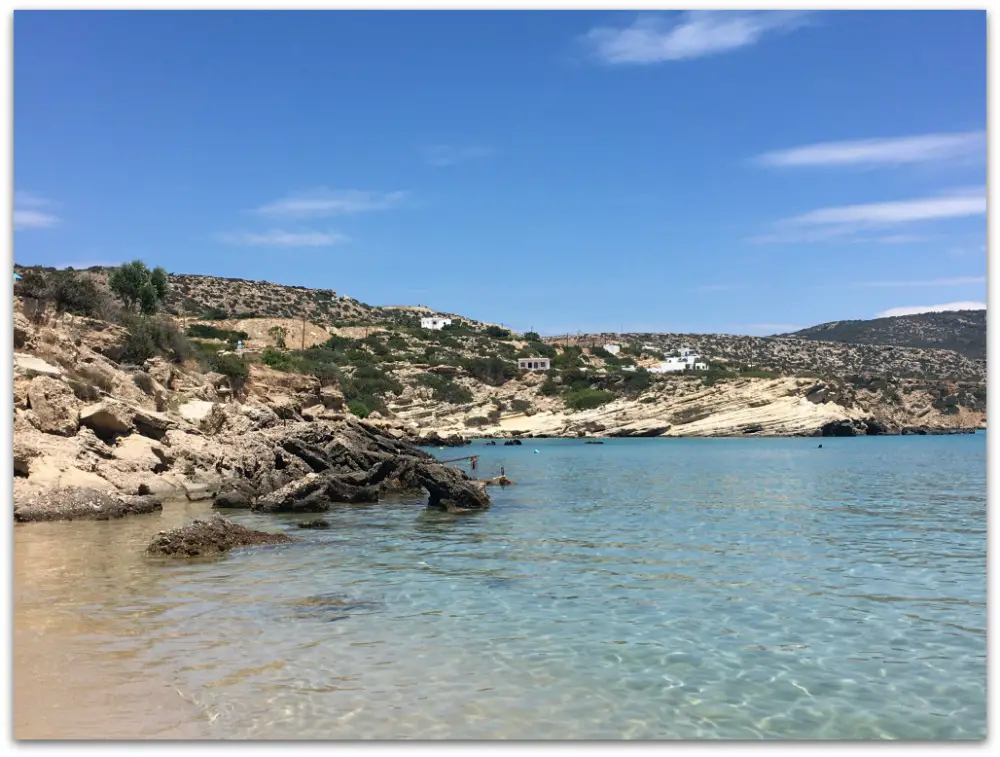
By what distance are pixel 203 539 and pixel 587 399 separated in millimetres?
69399

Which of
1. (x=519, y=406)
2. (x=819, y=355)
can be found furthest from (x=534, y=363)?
(x=819, y=355)

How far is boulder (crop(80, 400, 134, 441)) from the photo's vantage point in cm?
1845

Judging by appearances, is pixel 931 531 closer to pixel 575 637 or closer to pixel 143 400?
pixel 575 637

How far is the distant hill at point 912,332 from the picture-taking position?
114375 mm

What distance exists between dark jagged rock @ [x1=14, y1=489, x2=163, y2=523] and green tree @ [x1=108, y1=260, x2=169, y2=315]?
96.3 feet

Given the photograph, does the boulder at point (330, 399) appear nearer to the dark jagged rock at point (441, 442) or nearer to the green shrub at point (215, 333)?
the dark jagged rock at point (441, 442)

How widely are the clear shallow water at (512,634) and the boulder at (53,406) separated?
3.53 m

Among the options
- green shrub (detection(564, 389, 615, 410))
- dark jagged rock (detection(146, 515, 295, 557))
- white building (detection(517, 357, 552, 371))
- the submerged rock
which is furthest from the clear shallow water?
white building (detection(517, 357, 552, 371))

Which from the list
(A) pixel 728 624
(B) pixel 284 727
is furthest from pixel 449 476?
(B) pixel 284 727

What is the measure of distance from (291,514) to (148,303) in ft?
95.8

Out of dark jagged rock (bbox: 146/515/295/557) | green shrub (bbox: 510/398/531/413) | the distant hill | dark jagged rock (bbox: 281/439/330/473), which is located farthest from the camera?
the distant hill

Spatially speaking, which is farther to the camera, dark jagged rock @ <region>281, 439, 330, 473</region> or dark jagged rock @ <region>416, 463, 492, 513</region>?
dark jagged rock @ <region>281, 439, 330, 473</region>

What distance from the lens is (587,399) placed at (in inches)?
3167

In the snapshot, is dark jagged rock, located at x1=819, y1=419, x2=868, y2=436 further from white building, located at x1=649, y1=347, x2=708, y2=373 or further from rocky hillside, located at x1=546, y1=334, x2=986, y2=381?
rocky hillside, located at x1=546, y1=334, x2=986, y2=381
